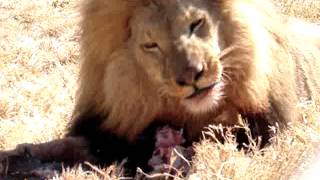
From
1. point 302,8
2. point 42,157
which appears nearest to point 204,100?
point 42,157

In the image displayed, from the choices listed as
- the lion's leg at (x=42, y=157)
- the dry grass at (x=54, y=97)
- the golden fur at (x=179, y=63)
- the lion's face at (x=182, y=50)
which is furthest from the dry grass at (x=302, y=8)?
the lion's face at (x=182, y=50)

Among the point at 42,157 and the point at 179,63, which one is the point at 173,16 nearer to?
the point at 179,63

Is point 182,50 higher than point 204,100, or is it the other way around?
point 182,50

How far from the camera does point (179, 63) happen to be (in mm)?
2984

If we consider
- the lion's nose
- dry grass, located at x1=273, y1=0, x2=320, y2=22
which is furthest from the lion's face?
dry grass, located at x1=273, y1=0, x2=320, y2=22

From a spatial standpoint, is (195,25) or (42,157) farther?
(42,157)

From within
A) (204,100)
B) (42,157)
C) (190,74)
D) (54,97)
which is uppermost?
(190,74)

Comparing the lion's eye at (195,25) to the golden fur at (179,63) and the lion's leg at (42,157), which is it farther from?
the lion's leg at (42,157)

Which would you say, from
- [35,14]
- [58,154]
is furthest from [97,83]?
[35,14]

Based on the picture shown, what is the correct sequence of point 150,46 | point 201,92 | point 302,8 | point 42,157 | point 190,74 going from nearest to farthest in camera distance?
point 190,74, point 201,92, point 150,46, point 42,157, point 302,8

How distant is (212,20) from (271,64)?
0.48 metres

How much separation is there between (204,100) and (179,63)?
24 centimetres

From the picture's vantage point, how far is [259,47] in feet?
11.2

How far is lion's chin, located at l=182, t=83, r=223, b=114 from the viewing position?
3111mm
